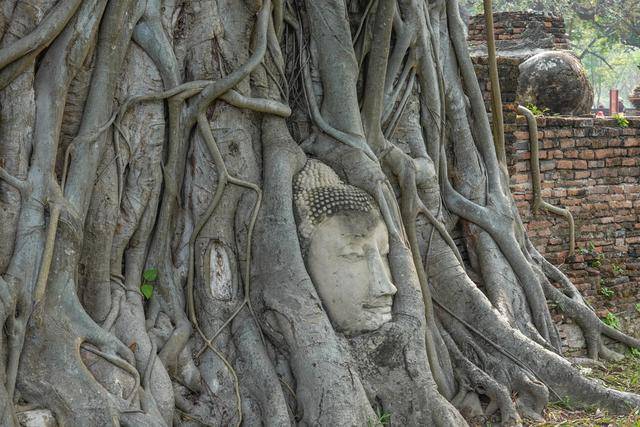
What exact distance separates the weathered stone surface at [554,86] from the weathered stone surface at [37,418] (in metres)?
6.92

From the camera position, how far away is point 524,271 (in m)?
6.45

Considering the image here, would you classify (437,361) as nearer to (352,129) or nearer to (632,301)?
(352,129)

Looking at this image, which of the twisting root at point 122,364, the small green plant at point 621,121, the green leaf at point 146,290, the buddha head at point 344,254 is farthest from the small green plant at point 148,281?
the small green plant at point 621,121

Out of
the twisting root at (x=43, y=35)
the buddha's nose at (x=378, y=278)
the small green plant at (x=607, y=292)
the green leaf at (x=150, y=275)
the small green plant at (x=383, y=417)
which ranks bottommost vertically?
the small green plant at (x=607, y=292)

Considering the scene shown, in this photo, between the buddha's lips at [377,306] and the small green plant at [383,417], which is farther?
the buddha's lips at [377,306]

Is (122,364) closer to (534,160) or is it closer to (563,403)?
(563,403)

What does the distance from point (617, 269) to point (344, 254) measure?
4.20 metres

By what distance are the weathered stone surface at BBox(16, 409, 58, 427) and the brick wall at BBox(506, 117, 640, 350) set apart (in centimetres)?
461

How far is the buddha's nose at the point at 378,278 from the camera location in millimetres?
5211

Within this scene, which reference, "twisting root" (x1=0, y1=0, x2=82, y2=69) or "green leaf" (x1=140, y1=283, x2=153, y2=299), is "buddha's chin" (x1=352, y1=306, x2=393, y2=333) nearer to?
"green leaf" (x1=140, y1=283, x2=153, y2=299)

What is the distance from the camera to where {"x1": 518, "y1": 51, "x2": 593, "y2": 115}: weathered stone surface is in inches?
405

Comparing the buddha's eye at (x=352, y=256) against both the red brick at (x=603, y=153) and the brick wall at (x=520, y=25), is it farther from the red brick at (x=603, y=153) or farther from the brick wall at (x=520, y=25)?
the brick wall at (x=520, y=25)

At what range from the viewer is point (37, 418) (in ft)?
13.7

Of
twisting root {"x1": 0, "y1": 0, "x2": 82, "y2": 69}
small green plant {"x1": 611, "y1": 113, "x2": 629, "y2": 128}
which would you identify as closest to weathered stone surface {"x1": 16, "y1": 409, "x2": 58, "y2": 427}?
twisting root {"x1": 0, "y1": 0, "x2": 82, "y2": 69}
